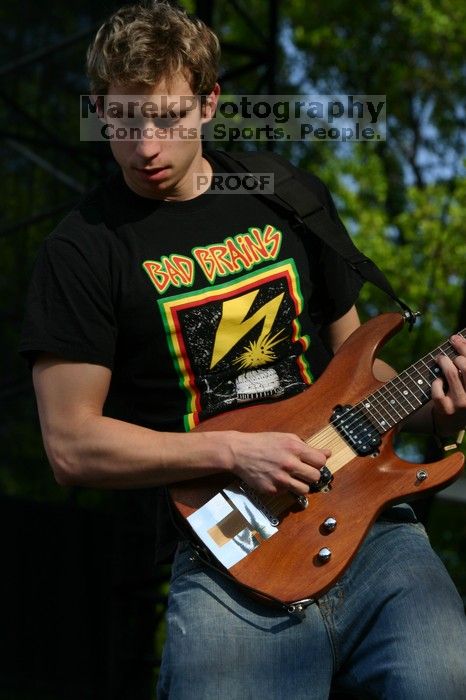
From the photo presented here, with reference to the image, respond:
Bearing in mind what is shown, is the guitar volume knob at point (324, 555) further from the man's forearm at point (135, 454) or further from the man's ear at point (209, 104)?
the man's ear at point (209, 104)

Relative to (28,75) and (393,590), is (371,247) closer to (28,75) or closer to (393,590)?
(28,75)

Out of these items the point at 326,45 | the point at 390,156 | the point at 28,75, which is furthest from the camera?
the point at 390,156

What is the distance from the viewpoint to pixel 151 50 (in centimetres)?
278

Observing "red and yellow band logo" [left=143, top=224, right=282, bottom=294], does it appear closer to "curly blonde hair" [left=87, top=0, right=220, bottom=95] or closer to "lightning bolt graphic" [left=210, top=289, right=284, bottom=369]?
"lightning bolt graphic" [left=210, top=289, right=284, bottom=369]

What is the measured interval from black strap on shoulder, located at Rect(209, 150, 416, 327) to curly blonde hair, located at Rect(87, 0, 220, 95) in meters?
0.27

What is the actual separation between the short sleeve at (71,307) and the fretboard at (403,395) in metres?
0.69

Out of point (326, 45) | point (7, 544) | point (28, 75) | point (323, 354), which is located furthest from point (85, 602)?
point (326, 45)

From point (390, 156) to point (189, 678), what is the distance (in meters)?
15.7

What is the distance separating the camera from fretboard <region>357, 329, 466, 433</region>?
2816 millimetres

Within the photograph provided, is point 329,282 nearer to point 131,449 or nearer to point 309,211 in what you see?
point 309,211

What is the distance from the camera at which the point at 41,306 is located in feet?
8.95

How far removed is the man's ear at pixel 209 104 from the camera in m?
2.97

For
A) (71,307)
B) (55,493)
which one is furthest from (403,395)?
(55,493)

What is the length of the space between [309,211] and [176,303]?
51 cm
